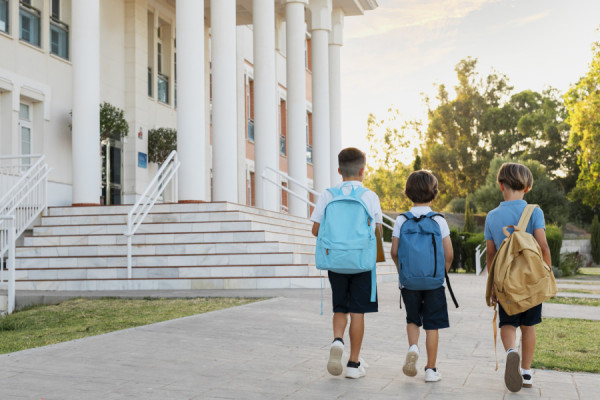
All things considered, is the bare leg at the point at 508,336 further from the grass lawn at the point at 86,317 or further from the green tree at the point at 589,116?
the green tree at the point at 589,116

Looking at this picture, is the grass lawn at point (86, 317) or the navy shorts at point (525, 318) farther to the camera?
the grass lawn at point (86, 317)

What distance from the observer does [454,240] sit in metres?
27.0

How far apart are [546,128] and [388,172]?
43.3ft

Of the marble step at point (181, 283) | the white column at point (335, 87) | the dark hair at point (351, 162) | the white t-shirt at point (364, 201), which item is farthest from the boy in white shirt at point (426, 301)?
the white column at point (335, 87)

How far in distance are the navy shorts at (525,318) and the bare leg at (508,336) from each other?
0.03 meters

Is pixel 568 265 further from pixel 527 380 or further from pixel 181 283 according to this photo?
pixel 527 380

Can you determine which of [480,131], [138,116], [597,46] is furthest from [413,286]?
[480,131]

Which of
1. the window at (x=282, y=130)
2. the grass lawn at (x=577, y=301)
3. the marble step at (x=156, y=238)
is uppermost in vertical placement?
the window at (x=282, y=130)

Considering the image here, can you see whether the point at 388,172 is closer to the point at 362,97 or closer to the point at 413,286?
the point at 362,97

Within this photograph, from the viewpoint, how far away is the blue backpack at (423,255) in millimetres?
5285

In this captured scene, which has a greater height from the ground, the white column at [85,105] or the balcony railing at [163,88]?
the balcony railing at [163,88]

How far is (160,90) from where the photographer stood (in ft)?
78.0

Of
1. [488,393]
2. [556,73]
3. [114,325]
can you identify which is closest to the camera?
[488,393]

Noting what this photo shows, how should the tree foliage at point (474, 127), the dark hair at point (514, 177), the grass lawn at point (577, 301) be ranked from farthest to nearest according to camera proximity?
the tree foliage at point (474, 127), the grass lawn at point (577, 301), the dark hair at point (514, 177)
